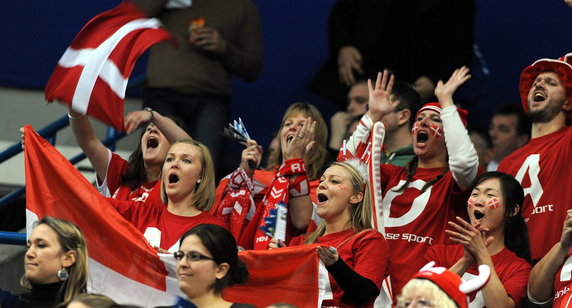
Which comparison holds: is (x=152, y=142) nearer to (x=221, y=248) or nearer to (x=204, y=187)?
(x=204, y=187)

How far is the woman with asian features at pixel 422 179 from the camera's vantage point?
21.6ft

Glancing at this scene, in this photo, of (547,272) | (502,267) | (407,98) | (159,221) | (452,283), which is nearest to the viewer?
(452,283)

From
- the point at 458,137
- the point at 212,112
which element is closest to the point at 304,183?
the point at 458,137

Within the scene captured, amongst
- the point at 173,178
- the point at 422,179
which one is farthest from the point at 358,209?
the point at 173,178

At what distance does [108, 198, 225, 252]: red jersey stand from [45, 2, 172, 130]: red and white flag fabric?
477 millimetres

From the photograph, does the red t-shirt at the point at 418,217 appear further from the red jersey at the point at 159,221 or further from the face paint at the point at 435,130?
the red jersey at the point at 159,221

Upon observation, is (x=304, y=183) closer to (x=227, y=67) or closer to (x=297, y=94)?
(x=227, y=67)

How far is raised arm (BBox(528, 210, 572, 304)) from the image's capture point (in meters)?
5.99

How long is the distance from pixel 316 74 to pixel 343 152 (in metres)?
2.71

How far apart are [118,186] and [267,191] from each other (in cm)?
96

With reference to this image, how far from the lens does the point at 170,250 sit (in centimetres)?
630

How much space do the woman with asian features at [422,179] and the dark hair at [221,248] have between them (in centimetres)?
112

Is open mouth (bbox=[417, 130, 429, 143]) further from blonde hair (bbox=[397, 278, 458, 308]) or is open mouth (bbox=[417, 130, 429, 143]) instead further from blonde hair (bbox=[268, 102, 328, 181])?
blonde hair (bbox=[397, 278, 458, 308])

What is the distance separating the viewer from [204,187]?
666 cm
